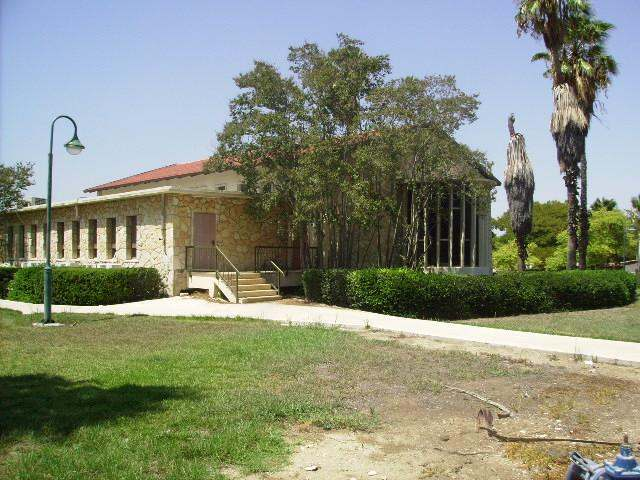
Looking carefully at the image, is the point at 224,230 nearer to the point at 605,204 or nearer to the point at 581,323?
the point at 581,323

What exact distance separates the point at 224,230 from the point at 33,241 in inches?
493

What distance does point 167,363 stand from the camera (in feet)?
27.9

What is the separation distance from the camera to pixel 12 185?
88.6 ft

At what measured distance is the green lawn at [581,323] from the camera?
42.1 feet

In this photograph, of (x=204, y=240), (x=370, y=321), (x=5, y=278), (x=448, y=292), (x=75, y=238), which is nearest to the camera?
(x=370, y=321)

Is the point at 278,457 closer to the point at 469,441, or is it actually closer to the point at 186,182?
the point at 469,441

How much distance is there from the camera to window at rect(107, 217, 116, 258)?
23.3m

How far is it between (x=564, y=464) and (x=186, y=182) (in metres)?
25.6

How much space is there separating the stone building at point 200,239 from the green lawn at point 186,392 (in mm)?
8021

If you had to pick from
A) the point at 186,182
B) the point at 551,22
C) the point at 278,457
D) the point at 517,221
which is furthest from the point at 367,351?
the point at 186,182

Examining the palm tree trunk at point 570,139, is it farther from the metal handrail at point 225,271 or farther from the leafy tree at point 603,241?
the leafy tree at point 603,241

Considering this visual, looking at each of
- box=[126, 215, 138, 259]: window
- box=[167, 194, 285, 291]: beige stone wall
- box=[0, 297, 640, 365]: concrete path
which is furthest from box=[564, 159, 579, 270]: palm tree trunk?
box=[126, 215, 138, 259]: window

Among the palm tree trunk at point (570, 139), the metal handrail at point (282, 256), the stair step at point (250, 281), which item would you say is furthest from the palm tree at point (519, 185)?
the stair step at point (250, 281)

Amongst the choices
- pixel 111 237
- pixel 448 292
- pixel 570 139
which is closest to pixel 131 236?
pixel 111 237
